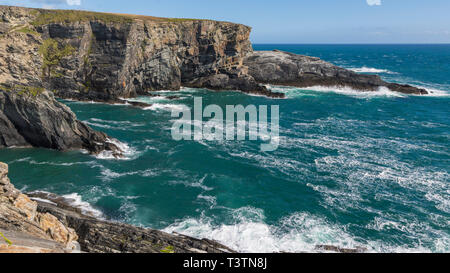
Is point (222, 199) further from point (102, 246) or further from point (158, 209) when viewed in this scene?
point (102, 246)

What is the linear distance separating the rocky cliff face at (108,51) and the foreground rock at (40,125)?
767 inches

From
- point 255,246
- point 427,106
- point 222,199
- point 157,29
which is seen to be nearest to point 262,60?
point 157,29

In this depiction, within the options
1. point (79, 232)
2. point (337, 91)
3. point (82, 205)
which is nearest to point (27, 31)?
point (82, 205)

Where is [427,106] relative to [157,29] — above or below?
below

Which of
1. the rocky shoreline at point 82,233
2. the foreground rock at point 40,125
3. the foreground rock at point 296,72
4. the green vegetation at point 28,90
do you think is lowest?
the rocky shoreline at point 82,233

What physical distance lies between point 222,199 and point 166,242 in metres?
11.0

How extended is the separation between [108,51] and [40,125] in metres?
41.0

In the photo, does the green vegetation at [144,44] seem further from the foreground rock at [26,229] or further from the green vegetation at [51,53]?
the foreground rock at [26,229]

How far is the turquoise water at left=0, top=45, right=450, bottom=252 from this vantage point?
1108 inches

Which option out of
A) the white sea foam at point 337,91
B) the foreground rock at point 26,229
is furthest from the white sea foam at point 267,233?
the white sea foam at point 337,91

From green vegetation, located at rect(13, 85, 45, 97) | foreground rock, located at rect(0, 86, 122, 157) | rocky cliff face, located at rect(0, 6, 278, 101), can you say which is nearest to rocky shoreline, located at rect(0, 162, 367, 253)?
foreground rock, located at rect(0, 86, 122, 157)

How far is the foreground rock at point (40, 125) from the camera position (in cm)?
4381

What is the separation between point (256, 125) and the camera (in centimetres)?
6097

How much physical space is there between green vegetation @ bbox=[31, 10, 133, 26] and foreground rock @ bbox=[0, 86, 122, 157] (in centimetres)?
4085
